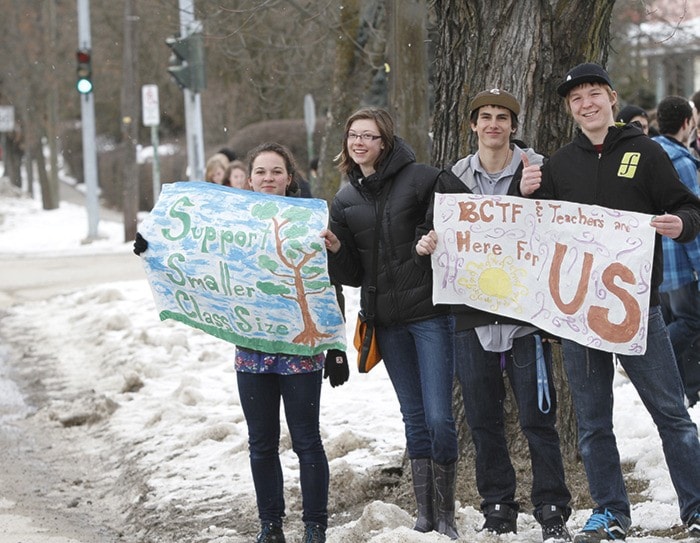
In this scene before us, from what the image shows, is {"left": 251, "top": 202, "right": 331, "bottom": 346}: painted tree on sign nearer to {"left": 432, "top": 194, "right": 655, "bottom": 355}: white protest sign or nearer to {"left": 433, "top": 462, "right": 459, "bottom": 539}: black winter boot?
{"left": 432, "top": 194, "right": 655, "bottom": 355}: white protest sign

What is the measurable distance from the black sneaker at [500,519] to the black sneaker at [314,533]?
0.76 m

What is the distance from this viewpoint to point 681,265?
8.16m

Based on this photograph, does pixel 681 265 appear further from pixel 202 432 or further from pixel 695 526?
pixel 202 432

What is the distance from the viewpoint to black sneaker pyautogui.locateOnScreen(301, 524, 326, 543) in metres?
5.92

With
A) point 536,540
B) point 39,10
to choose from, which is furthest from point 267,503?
point 39,10

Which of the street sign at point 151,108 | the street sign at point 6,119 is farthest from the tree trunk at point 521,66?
the street sign at point 6,119

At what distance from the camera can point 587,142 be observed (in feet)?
17.6

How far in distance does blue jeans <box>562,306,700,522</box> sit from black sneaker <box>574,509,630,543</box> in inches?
2.5

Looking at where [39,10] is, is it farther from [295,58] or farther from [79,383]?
[79,383]

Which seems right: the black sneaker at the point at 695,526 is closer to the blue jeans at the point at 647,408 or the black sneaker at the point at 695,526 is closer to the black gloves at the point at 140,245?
the blue jeans at the point at 647,408

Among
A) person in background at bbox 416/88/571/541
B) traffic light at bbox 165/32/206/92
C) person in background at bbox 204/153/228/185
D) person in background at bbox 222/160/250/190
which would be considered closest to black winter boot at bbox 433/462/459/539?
person in background at bbox 416/88/571/541

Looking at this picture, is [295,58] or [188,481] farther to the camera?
[295,58]

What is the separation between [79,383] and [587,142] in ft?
23.6

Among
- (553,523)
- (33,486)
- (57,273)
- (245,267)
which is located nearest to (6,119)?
(57,273)
